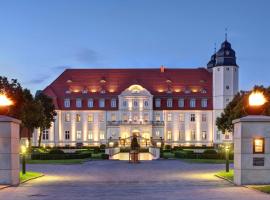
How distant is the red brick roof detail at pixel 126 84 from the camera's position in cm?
10575

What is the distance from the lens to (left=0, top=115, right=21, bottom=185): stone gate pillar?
78.9ft

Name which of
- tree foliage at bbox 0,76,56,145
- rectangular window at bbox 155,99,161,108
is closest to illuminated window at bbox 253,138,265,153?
tree foliage at bbox 0,76,56,145

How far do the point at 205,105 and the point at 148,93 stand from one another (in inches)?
450

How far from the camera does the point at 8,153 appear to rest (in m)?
24.5

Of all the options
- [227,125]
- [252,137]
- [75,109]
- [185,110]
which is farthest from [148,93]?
[252,137]

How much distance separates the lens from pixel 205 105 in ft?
348

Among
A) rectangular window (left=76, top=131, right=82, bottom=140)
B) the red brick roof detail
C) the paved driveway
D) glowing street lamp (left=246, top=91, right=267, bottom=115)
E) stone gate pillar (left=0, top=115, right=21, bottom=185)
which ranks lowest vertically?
rectangular window (left=76, top=131, right=82, bottom=140)

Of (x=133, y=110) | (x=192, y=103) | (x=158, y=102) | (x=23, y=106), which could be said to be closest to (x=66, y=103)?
(x=133, y=110)

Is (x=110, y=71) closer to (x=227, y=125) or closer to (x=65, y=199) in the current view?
(x=227, y=125)

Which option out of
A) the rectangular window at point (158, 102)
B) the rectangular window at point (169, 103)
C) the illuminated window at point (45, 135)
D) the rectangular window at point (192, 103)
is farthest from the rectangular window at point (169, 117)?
the illuminated window at point (45, 135)

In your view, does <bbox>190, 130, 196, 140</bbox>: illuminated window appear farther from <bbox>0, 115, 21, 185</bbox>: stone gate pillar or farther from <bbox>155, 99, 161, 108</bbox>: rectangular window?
<bbox>0, 115, 21, 185</bbox>: stone gate pillar

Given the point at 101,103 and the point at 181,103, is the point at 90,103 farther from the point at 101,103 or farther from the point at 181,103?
the point at 181,103

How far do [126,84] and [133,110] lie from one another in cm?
547

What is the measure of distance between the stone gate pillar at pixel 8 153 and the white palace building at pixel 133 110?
80002mm
